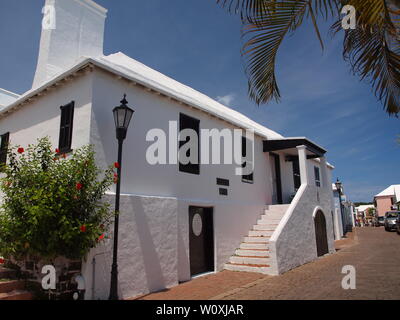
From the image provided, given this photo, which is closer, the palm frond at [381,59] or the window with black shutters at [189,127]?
the palm frond at [381,59]

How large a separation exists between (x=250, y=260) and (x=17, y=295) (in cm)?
627

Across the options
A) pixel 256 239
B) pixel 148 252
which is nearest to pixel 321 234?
pixel 256 239

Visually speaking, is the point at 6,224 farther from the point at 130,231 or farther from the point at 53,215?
the point at 130,231

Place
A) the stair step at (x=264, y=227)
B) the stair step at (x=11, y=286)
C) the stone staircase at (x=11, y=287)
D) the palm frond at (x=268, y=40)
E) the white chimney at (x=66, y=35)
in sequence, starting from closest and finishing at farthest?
the palm frond at (x=268, y=40) → the stone staircase at (x=11, y=287) → the stair step at (x=11, y=286) → the white chimney at (x=66, y=35) → the stair step at (x=264, y=227)

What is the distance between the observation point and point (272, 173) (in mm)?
13844

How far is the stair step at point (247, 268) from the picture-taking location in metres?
8.52

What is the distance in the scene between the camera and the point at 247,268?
29.1 feet

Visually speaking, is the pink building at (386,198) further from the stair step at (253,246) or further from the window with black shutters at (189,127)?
A: the window with black shutters at (189,127)

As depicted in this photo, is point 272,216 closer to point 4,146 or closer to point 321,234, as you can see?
point 321,234

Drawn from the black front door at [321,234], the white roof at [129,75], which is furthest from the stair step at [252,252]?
the white roof at [129,75]

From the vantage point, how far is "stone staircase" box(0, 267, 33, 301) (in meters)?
5.38

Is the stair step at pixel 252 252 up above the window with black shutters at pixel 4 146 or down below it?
below

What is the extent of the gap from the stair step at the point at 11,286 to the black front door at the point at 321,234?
10.0 meters
